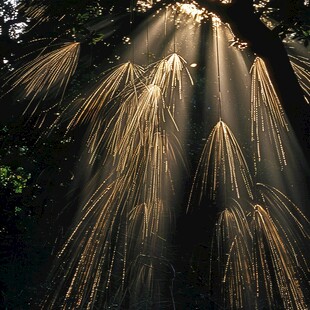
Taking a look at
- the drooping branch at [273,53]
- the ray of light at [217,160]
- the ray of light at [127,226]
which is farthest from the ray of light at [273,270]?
the drooping branch at [273,53]

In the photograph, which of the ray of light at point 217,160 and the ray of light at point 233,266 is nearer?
the ray of light at point 233,266

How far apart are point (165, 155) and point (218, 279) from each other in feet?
8.20

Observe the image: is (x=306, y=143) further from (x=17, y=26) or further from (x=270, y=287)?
(x=17, y=26)

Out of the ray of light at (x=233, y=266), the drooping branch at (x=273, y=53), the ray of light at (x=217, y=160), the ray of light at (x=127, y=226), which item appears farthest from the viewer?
the ray of light at (x=217, y=160)

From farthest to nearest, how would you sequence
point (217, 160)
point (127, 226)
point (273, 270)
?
1. point (127, 226)
2. point (273, 270)
3. point (217, 160)

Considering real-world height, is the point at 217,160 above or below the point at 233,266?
above

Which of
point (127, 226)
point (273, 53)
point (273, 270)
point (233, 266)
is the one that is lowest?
point (273, 270)

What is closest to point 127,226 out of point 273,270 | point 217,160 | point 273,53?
point 217,160

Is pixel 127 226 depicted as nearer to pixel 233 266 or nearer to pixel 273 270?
pixel 233 266

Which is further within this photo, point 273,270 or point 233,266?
point 273,270

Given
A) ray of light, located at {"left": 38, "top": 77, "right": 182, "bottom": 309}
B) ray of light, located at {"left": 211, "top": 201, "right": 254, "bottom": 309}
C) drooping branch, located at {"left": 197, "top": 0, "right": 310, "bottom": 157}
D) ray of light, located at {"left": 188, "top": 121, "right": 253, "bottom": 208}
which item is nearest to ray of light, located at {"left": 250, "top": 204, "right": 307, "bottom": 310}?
ray of light, located at {"left": 211, "top": 201, "right": 254, "bottom": 309}

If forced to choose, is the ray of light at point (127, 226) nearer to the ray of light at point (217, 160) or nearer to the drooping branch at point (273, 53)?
the ray of light at point (217, 160)

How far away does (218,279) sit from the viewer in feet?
28.7

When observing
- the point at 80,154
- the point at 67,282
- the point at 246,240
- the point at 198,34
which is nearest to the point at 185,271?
the point at 246,240
